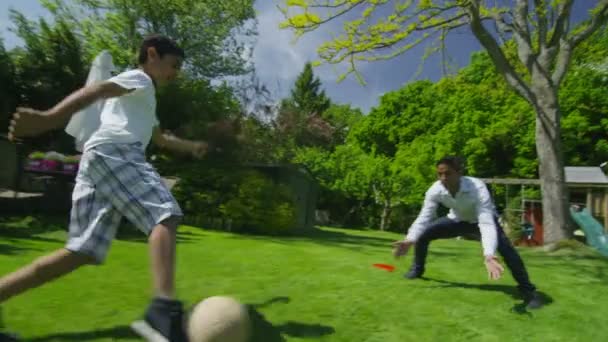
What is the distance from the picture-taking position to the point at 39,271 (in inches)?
115

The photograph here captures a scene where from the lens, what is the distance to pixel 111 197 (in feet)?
9.66

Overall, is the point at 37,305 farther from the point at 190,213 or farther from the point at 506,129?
the point at 506,129

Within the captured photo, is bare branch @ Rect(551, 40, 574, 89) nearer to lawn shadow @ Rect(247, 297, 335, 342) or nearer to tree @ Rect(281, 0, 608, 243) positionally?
tree @ Rect(281, 0, 608, 243)

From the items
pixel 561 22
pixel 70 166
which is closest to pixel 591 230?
pixel 561 22

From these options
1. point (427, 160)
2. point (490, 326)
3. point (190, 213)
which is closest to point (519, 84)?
point (490, 326)

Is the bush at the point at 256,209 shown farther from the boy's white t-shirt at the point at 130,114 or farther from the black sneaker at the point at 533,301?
the boy's white t-shirt at the point at 130,114

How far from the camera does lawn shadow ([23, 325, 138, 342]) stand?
11.4ft

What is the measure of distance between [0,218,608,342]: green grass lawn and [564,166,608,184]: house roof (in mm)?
17116

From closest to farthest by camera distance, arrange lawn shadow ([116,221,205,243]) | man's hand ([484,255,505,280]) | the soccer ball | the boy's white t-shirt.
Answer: the soccer ball → the boy's white t-shirt → man's hand ([484,255,505,280]) → lawn shadow ([116,221,205,243])

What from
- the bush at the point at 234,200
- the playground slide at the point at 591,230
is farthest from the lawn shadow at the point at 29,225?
the playground slide at the point at 591,230

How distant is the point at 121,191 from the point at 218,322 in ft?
2.98

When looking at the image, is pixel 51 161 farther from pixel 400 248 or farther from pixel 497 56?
pixel 497 56

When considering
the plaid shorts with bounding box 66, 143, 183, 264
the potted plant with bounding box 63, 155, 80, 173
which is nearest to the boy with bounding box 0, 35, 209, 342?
the plaid shorts with bounding box 66, 143, 183, 264

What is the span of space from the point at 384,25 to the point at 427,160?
84.8 ft
